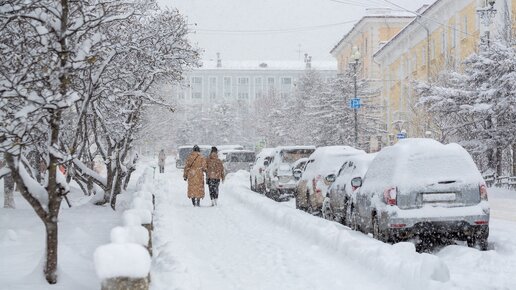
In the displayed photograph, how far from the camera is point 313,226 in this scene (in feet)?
37.0

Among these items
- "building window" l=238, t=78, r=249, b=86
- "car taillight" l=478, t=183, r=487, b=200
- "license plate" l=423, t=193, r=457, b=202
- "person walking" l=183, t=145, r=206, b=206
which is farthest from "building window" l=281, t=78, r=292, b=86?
"license plate" l=423, t=193, r=457, b=202

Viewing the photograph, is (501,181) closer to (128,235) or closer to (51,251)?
(128,235)

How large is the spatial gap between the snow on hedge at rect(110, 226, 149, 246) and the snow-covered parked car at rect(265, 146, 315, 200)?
1476 centimetres

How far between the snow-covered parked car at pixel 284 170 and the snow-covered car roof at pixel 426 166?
11.3m

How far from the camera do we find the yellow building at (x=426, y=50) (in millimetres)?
32812

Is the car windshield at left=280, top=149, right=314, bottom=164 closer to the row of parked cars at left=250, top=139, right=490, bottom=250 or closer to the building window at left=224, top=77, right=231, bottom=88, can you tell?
the row of parked cars at left=250, top=139, right=490, bottom=250

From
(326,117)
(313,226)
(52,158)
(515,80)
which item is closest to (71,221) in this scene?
(313,226)

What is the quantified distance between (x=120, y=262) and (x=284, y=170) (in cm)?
1637

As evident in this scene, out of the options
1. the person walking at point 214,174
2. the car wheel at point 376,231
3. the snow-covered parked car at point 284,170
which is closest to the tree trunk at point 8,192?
the person walking at point 214,174

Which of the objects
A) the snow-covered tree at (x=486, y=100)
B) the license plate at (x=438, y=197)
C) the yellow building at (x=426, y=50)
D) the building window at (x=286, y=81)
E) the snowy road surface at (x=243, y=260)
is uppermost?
the building window at (x=286, y=81)

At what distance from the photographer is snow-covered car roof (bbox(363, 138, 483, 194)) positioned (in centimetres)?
960

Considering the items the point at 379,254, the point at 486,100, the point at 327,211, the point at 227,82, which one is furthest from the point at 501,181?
the point at 227,82

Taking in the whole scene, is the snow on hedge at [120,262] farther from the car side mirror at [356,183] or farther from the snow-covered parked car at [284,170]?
the snow-covered parked car at [284,170]

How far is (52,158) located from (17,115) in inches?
29.7
